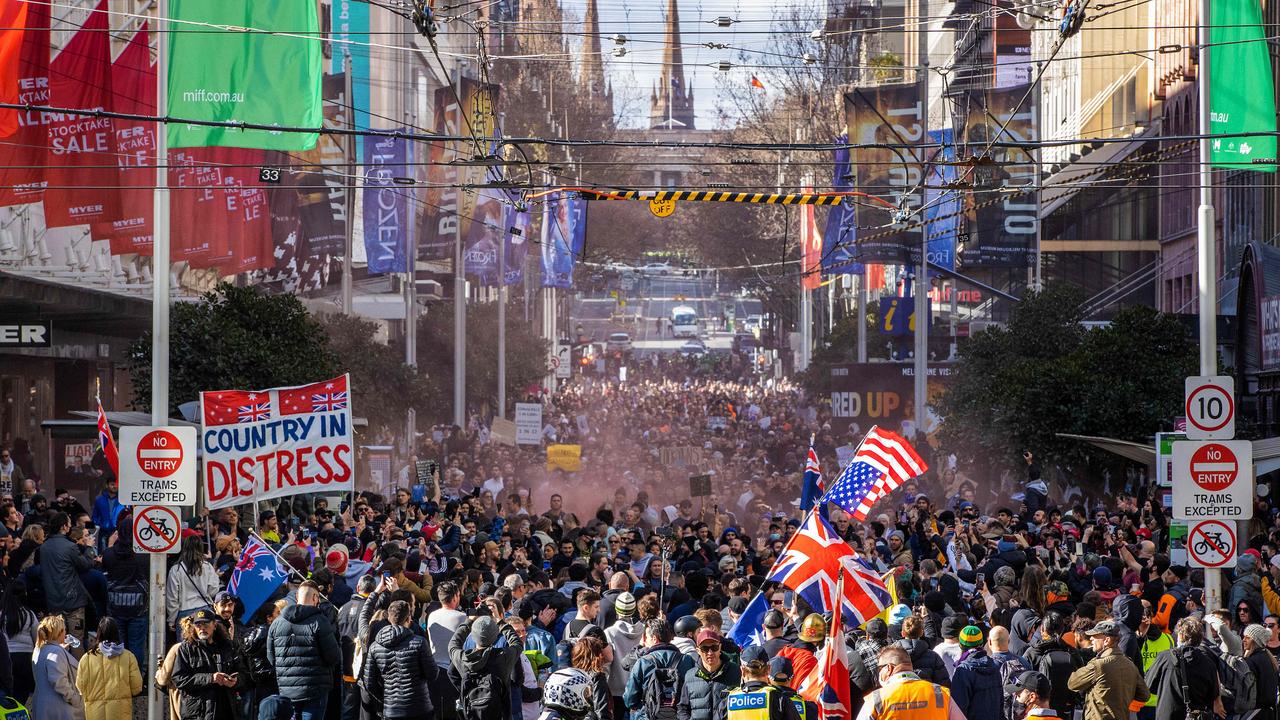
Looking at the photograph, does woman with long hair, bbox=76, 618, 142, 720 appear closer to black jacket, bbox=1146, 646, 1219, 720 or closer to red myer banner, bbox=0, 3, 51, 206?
black jacket, bbox=1146, 646, 1219, 720

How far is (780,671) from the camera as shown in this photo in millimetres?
9156

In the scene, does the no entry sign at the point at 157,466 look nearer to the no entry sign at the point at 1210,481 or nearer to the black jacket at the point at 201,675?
the black jacket at the point at 201,675

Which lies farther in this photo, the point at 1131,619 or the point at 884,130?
the point at 884,130

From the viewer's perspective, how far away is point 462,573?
13719mm

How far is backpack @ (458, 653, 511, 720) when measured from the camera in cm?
1060

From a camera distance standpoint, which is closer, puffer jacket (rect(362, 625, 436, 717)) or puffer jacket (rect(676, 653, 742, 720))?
puffer jacket (rect(676, 653, 742, 720))

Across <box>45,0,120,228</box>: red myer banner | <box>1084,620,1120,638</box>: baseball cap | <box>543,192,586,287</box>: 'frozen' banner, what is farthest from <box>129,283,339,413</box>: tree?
<box>543,192,586,287</box>: 'frozen' banner

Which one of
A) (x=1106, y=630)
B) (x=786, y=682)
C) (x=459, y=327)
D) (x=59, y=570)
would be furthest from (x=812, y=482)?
(x=459, y=327)

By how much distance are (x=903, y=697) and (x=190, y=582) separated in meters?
7.04

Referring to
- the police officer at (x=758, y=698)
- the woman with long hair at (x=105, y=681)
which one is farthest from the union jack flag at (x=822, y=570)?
the woman with long hair at (x=105, y=681)

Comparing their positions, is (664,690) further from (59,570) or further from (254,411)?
(254,411)

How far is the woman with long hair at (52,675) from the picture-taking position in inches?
425

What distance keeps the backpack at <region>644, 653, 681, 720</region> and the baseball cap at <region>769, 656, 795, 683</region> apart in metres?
0.94

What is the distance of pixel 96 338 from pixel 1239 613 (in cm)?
2717
